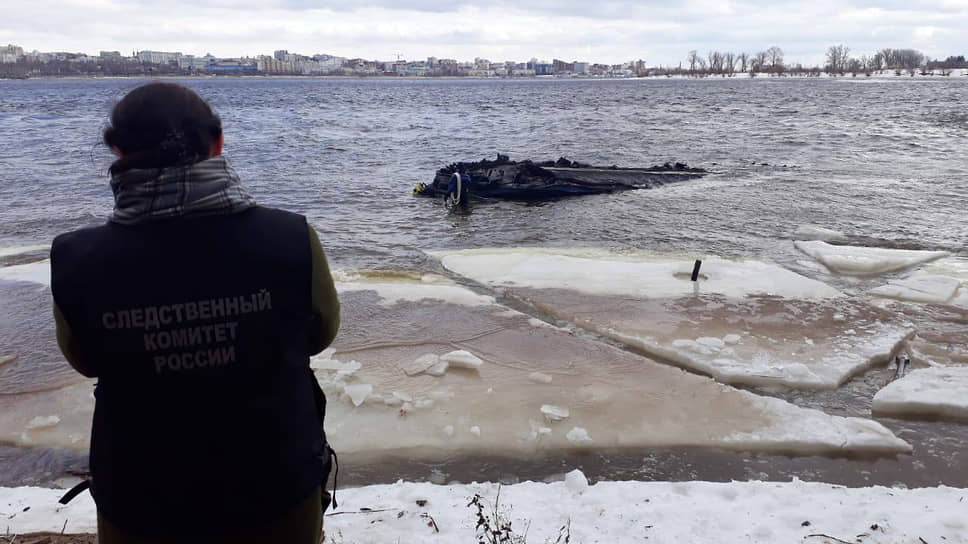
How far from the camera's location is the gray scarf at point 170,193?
1.75 meters

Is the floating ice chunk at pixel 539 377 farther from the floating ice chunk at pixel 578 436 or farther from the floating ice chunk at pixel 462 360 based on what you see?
the floating ice chunk at pixel 578 436

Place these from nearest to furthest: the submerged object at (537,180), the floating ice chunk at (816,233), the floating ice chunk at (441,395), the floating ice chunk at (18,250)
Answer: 1. the floating ice chunk at (441,395)
2. the floating ice chunk at (18,250)
3. the floating ice chunk at (816,233)
4. the submerged object at (537,180)

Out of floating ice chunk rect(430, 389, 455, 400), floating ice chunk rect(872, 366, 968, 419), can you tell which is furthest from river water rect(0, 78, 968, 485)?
floating ice chunk rect(430, 389, 455, 400)

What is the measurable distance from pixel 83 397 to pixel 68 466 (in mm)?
1267

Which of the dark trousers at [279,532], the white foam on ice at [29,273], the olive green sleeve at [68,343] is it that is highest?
the olive green sleeve at [68,343]

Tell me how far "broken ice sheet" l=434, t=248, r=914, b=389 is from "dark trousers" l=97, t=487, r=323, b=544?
16.9 feet

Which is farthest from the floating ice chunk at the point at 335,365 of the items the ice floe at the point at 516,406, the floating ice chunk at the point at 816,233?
the floating ice chunk at the point at 816,233

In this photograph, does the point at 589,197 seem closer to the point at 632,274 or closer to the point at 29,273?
the point at 632,274

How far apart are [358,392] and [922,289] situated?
765 centimetres

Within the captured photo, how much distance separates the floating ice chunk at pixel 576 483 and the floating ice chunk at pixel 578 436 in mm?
875

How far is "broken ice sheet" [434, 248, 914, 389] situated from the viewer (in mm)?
6688

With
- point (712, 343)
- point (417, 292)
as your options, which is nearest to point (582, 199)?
point (417, 292)

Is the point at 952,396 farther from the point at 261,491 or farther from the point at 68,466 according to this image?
the point at 68,466

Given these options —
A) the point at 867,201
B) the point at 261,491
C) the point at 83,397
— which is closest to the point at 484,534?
the point at 261,491
